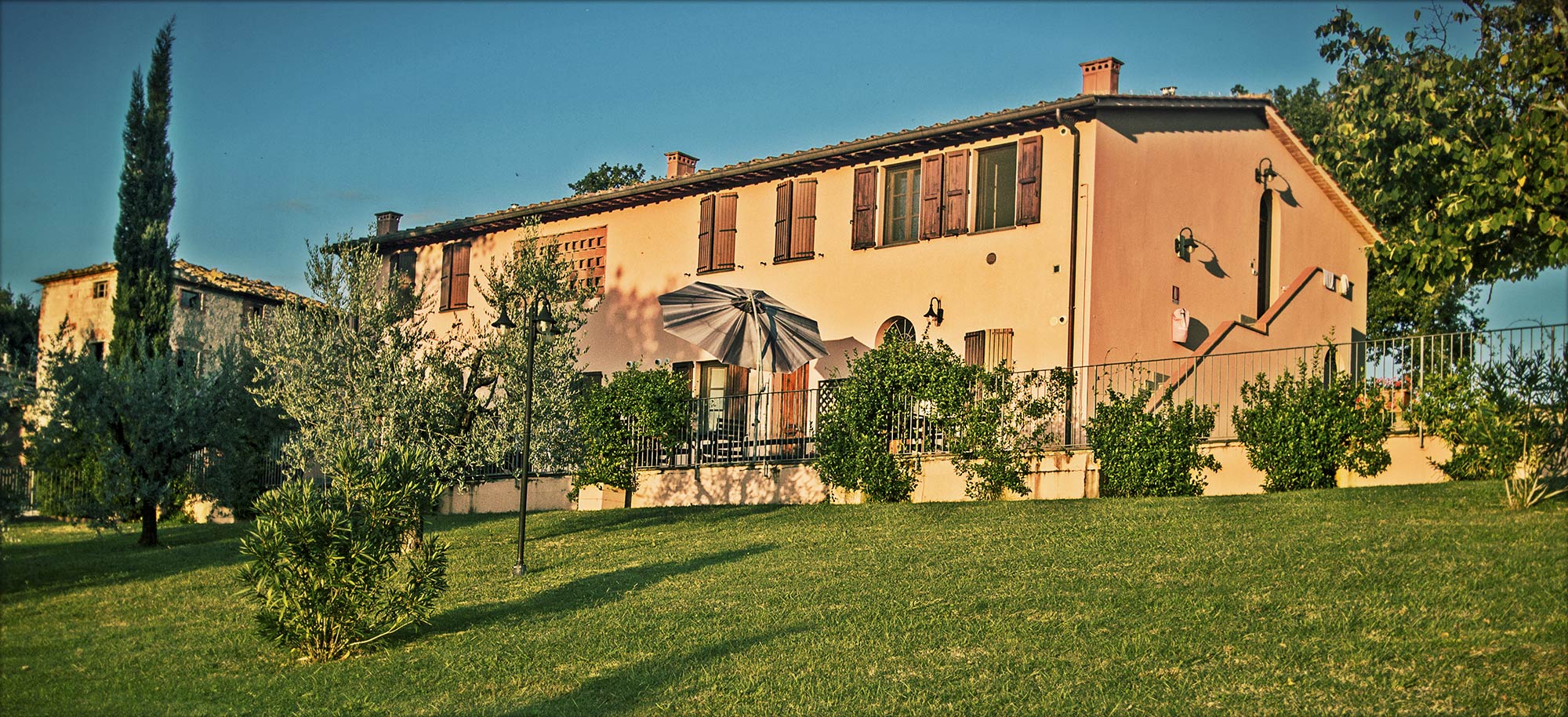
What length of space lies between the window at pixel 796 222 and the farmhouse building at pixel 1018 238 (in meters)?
0.04

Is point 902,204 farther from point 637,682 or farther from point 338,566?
point 637,682

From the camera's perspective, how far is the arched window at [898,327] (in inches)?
787

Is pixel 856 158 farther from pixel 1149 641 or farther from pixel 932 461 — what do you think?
pixel 1149 641

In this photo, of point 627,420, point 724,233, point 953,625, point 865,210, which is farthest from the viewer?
point 724,233

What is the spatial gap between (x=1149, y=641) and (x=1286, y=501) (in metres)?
5.03

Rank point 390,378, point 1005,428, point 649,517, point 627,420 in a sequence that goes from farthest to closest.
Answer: point 627,420
point 649,517
point 390,378
point 1005,428

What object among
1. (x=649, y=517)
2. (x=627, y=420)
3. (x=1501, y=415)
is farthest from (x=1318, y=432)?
(x=627, y=420)

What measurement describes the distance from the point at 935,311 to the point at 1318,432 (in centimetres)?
703

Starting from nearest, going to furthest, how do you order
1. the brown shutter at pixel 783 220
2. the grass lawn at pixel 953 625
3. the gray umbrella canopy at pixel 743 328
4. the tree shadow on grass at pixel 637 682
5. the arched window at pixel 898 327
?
the grass lawn at pixel 953 625 < the tree shadow on grass at pixel 637 682 < the gray umbrella canopy at pixel 743 328 < the arched window at pixel 898 327 < the brown shutter at pixel 783 220

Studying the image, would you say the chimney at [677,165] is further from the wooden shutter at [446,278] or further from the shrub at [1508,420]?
the shrub at [1508,420]

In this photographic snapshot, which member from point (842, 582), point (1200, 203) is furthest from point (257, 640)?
point (1200, 203)

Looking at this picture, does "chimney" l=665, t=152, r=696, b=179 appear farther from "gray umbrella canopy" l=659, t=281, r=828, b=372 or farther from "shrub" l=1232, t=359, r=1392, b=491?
"shrub" l=1232, t=359, r=1392, b=491

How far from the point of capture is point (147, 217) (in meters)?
26.4

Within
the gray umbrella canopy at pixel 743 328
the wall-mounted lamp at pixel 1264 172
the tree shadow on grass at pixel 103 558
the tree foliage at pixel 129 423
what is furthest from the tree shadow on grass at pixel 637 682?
the wall-mounted lamp at pixel 1264 172
